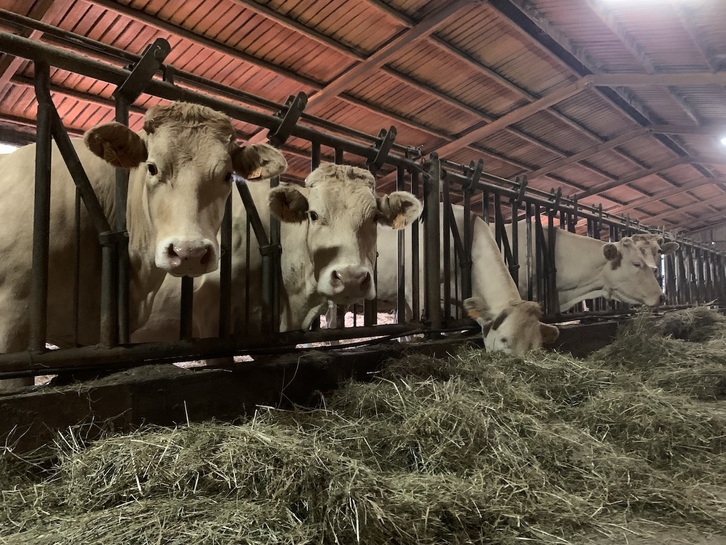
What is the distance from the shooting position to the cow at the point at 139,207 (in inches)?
90.0

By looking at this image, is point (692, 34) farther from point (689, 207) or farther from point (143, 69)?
point (689, 207)

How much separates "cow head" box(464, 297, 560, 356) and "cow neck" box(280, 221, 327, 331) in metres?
1.67

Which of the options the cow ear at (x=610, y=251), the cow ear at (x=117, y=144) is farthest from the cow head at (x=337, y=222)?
the cow ear at (x=610, y=251)

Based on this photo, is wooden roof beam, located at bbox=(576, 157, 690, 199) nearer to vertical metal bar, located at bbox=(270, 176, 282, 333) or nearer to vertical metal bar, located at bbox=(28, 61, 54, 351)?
vertical metal bar, located at bbox=(270, 176, 282, 333)

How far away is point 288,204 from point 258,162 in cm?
48

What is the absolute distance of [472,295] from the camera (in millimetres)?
5230

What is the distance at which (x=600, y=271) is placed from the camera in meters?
7.62

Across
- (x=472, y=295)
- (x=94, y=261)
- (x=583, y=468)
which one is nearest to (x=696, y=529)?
(x=583, y=468)

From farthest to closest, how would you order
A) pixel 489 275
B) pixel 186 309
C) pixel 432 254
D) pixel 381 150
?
pixel 489 275 < pixel 432 254 < pixel 381 150 < pixel 186 309

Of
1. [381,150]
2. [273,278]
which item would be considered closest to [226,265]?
[273,278]

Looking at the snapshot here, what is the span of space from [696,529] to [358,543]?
130 cm

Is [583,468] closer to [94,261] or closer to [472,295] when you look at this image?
[94,261]

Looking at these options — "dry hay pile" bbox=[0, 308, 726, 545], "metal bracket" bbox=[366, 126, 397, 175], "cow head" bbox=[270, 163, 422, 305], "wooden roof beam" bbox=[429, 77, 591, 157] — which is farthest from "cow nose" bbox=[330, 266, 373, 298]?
"wooden roof beam" bbox=[429, 77, 591, 157]

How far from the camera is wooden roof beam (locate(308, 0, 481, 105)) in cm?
649
